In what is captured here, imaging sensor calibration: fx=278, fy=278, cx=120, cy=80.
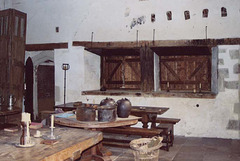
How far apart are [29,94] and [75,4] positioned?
329 centimetres

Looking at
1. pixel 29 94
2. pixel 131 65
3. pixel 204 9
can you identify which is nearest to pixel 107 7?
pixel 131 65

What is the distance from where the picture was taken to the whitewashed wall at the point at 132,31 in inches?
245

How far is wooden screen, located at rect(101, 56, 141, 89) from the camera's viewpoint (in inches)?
318

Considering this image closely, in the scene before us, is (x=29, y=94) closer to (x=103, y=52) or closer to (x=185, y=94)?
(x=103, y=52)

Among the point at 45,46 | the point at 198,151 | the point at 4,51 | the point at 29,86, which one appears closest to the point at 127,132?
the point at 198,151

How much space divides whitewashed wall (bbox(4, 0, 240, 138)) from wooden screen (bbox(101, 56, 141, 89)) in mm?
419

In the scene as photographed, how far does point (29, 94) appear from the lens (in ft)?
28.9

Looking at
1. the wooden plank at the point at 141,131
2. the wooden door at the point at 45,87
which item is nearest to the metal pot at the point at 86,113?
the wooden plank at the point at 141,131

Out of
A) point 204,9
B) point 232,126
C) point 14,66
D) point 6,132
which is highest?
point 204,9

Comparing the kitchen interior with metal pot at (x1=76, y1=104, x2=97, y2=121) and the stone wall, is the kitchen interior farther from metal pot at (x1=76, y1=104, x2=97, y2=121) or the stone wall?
metal pot at (x1=76, y1=104, x2=97, y2=121)

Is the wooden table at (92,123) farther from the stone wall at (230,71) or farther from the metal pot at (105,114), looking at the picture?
the stone wall at (230,71)

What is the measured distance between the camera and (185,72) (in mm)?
7621

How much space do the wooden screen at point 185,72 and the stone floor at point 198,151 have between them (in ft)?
6.03

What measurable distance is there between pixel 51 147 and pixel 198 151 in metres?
3.53
